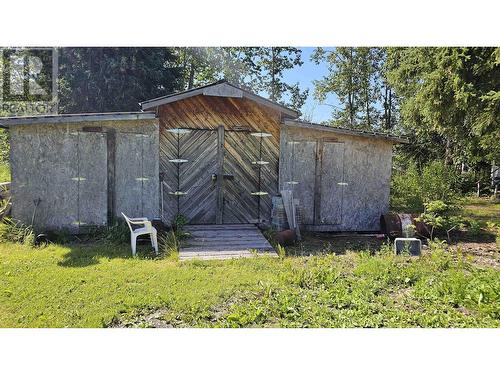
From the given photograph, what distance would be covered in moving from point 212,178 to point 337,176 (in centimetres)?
251

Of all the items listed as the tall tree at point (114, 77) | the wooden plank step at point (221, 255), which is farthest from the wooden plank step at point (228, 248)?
the tall tree at point (114, 77)

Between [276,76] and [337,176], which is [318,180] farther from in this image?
[276,76]

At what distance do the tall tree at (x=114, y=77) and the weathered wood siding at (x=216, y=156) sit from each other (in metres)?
6.45

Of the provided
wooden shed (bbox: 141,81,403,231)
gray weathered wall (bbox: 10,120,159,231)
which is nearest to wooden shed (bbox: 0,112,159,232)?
gray weathered wall (bbox: 10,120,159,231)

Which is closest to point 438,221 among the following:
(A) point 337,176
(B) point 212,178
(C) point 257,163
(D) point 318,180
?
(A) point 337,176

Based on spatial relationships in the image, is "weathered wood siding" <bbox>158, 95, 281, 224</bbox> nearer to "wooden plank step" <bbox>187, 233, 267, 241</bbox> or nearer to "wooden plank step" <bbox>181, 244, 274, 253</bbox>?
"wooden plank step" <bbox>187, 233, 267, 241</bbox>

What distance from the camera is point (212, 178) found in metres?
6.43

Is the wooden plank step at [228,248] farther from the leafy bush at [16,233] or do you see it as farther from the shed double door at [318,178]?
the leafy bush at [16,233]

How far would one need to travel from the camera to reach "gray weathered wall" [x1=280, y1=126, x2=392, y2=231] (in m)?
6.66

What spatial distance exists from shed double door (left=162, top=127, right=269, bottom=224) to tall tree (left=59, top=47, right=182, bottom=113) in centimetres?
671

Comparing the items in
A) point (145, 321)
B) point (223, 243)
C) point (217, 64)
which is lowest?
point (145, 321)
